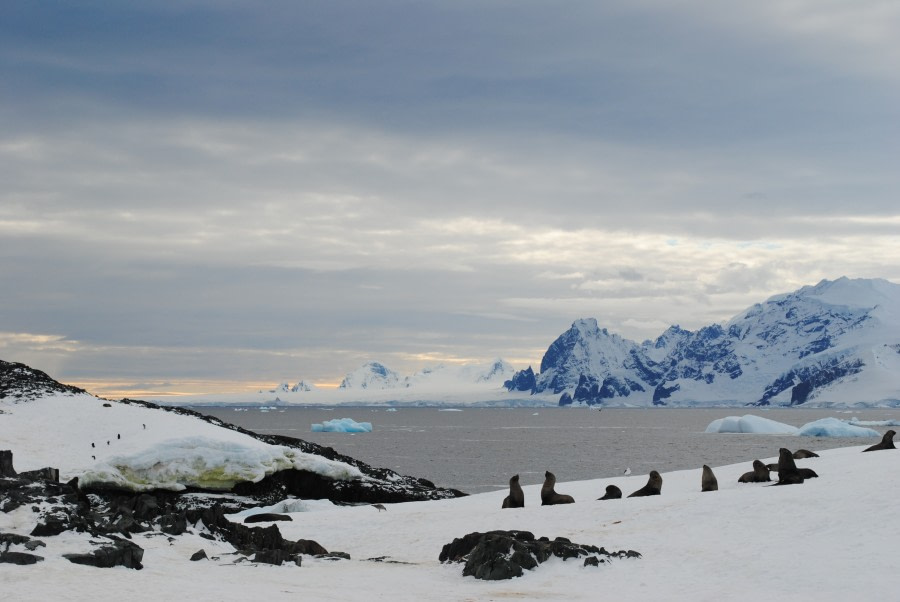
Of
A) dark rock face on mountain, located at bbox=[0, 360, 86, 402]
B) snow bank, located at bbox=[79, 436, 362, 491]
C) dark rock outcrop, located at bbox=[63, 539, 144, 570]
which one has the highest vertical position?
dark rock face on mountain, located at bbox=[0, 360, 86, 402]

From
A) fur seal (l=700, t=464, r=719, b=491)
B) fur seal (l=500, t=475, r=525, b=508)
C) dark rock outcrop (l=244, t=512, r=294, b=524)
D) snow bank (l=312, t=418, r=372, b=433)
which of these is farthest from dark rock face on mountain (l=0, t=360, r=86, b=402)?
snow bank (l=312, t=418, r=372, b=433)

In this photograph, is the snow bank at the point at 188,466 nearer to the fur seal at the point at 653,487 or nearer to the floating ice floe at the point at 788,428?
the fur seal at the point at 653,487

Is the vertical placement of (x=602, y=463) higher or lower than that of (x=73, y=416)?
lower

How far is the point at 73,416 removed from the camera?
4062cm

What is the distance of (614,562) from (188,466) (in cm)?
2036

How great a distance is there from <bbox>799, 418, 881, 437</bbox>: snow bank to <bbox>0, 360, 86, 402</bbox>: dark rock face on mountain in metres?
90.0

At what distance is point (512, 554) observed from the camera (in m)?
16.1

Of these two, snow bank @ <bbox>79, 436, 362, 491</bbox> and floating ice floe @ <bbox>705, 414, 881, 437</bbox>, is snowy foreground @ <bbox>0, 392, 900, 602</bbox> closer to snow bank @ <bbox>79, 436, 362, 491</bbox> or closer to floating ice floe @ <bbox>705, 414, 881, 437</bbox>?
snow bank @ <bbox>79, 436, 362, 491</bbox>

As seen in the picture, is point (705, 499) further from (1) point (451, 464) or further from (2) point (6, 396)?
(1) point (451, 464)

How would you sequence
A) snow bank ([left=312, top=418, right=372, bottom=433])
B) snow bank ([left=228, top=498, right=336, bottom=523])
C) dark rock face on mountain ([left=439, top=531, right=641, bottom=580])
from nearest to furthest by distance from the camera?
dark rock face on mountain ([left=439, top=531, right=641, bottom=580]), snow bank ([left=228, top=498, right=336, bottom=523]), snow bank ([left=312, top=418, right=372, bottom=433])

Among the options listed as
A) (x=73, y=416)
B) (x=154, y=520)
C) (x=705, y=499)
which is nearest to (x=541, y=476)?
(x=73, y=416)

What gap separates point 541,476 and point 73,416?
34.5 m

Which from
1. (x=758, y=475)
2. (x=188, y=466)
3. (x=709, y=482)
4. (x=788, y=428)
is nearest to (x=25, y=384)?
(x=188, y=466)

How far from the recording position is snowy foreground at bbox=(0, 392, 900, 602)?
13.8 meters
